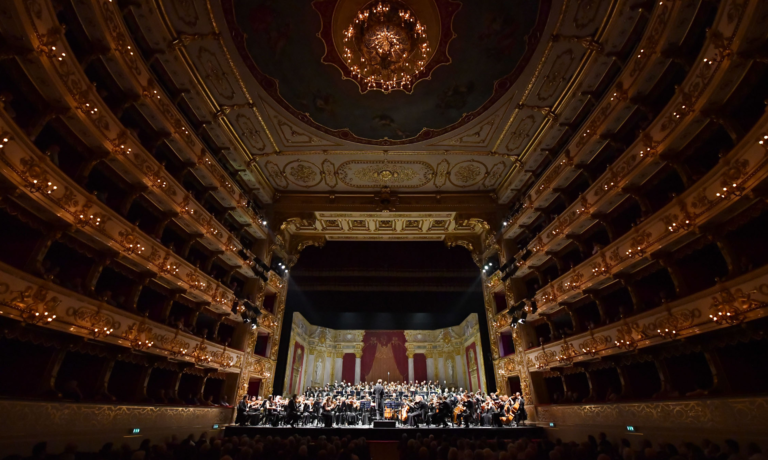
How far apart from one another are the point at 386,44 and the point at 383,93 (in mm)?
2338

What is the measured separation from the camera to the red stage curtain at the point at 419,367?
23938 mm

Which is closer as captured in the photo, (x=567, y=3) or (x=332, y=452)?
(x=332, y=452)

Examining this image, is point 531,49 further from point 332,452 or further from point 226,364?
point 226,364

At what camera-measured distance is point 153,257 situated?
10000 millimetres

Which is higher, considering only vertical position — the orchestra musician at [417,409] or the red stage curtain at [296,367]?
the red stage curtain at [296,367]

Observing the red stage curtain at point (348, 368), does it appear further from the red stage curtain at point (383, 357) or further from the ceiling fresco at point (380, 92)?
the ceiling fresco at point (380, 92)

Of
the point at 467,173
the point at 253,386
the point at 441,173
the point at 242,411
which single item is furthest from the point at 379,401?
the point at 467,173

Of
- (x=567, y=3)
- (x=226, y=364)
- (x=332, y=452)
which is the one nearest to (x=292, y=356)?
(x=226, y=364)

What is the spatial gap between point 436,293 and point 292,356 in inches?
355

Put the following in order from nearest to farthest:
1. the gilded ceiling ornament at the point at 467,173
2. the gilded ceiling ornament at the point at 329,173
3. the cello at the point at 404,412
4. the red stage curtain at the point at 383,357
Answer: the cello at the point at 404,412, the gilded ceiling ornament at the point at 329,173, the gilded ceiling ornament at the point at 467,173, the red stage curtain at the point at 383,357

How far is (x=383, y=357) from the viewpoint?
80.5 feet

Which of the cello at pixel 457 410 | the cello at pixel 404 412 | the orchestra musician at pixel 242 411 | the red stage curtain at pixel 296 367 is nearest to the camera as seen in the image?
the orchestra musician at pixel 242 411

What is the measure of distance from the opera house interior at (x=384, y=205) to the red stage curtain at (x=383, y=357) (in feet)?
20.2

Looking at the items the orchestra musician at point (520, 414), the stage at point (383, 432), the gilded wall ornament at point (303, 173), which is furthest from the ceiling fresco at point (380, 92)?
the orchestra musician at point (520, 414)
